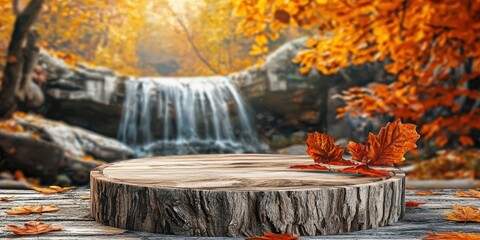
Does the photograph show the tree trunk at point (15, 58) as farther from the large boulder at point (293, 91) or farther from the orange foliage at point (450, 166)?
the orange foliage at point (450, 166)

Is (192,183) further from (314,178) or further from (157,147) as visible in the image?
Answer: (157,147)

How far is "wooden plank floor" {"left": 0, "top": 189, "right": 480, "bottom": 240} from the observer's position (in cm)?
140

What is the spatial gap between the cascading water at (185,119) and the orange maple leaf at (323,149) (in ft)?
30.6

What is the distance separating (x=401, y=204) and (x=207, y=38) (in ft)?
57.3

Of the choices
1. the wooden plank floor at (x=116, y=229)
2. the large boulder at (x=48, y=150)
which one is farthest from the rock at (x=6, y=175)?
the wooden plank floor at (x=116, y=229)

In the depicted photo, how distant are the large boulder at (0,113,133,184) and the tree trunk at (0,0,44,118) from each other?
322 mm

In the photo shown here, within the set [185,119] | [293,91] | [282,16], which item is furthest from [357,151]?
[185,119]

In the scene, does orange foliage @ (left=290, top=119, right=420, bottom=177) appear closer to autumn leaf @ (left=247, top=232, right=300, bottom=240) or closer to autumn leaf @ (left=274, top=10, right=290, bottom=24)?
autumn leaf @ (left=247, top=232, right=300, bottom=240)

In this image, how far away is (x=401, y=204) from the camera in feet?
5.28

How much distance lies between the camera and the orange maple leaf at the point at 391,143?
1.64 metres

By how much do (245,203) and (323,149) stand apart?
51 centimetres

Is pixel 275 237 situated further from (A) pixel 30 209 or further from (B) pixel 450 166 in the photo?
(B) pixel 450 166

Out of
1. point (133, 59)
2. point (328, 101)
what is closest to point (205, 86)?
point (328, 101)

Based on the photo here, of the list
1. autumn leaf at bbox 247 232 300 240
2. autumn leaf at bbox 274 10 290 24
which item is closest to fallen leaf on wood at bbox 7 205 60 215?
autumn leaf at bbox 247 232 300 240
